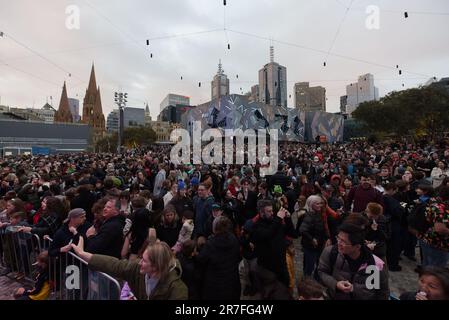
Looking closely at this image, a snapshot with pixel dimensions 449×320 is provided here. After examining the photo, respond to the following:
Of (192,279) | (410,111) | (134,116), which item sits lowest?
(192,279)

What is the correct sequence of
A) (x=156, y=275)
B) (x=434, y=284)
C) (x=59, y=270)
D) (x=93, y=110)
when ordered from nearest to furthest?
(x=434, y=284) < (x=156, y=275) < (x=59, y=270) < (x=93, y=110)

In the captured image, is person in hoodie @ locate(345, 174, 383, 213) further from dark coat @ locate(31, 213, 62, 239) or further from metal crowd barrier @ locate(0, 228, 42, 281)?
metal crowd barrier @ locate(0, 228, 42, 281)

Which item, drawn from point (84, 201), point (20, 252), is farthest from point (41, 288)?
point (84, 201)

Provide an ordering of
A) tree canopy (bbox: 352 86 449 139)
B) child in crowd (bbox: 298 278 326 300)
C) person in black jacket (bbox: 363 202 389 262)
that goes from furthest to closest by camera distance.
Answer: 1. tree canopy (bbox: 352 86 449 139)
2. person in black jacket (bbox: 363 202 389 262)
3. child in crowd (bbox: 298 278 326 300)

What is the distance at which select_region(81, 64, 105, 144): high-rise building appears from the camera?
90.5m

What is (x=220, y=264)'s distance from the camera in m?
2.86

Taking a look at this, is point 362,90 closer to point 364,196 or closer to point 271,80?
point 271,80

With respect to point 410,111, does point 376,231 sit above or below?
below

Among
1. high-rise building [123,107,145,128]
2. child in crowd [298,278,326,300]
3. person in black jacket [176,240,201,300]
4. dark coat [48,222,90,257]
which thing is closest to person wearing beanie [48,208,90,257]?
dark coat [48,222,90,257]

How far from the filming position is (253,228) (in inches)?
135

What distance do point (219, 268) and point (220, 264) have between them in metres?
0.05

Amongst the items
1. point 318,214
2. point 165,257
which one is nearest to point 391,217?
point 318,214

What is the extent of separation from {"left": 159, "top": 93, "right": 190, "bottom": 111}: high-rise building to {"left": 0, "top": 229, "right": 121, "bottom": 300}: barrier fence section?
599ft

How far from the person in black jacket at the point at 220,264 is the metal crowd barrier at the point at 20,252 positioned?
3.05 meters
